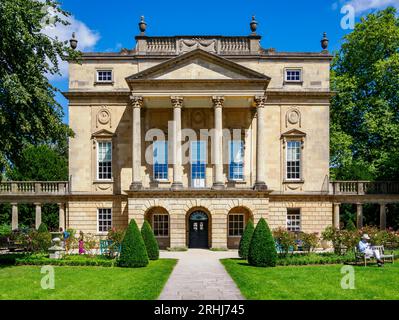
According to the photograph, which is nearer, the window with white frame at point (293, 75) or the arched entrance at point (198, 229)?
the arched entrance at point (198, 229)

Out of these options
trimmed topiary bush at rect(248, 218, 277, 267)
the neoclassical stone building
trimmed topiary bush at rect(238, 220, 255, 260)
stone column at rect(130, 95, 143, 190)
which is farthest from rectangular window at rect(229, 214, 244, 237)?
trimmed topiary bush at rect(248, 218, 277, 267)

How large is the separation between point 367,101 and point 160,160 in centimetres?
2176

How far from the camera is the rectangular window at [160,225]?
35.8 meters

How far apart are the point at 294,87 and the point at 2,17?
24.7 meters

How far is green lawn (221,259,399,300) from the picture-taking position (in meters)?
14.7

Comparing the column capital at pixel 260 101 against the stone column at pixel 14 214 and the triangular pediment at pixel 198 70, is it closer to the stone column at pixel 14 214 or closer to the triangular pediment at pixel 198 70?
the triangular pediment at pixel 198 70

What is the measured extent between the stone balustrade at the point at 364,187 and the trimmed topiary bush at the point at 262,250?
1609 centimetres

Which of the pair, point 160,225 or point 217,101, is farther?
point 160,225

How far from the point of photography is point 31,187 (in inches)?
1505

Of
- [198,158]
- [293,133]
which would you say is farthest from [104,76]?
[293,133]

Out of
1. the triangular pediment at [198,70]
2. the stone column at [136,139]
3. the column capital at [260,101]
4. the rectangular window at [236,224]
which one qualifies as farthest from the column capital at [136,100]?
the rectangular window at [236,224]

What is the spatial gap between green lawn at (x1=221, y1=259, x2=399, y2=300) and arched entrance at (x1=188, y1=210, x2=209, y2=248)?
12522 mm

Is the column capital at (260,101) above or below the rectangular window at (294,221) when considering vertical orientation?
above

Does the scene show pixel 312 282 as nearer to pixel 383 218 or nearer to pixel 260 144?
pixel 260 144
